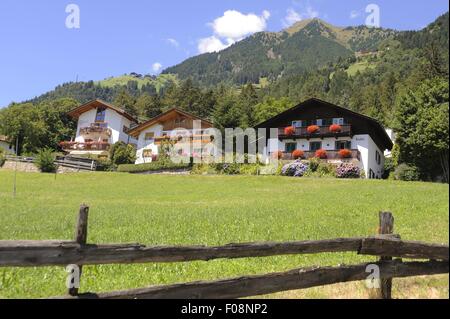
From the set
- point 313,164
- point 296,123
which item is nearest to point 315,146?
point 296,123

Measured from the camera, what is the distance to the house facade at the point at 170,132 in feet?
205

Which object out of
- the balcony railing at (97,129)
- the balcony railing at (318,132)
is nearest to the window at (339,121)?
the balcony railing at (318,132)

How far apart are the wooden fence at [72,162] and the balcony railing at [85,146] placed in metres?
14.9

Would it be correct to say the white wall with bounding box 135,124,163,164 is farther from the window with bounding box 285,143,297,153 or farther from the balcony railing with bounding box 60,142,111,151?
the window with bounding box 285,143,297,153

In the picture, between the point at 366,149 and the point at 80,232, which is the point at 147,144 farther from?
the point at 80,232

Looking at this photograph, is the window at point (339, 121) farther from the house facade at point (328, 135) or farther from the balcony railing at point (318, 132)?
the balcony railing at point (318, 132)

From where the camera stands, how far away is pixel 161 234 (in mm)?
15242

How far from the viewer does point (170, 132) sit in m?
64.2

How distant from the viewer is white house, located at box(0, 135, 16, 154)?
70.0m

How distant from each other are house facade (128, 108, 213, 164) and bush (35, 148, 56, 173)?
13.3 meters

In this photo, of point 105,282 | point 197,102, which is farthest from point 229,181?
point 197,102

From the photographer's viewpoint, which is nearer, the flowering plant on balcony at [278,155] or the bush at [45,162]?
the flowering plant on balcony at [278,155]
